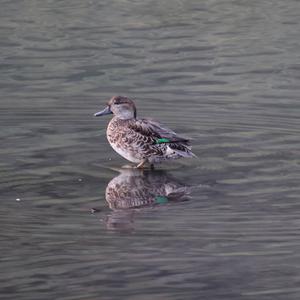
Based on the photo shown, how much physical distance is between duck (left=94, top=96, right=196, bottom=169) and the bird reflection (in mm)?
162

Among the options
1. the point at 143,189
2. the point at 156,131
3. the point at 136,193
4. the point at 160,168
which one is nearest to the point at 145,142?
the point at 156,131

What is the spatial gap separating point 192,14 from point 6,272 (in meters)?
14.4

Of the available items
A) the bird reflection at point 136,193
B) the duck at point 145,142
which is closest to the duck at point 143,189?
the bird reflection at point 136,193

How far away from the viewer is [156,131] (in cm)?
1241

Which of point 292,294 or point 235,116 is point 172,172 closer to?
point 235,116

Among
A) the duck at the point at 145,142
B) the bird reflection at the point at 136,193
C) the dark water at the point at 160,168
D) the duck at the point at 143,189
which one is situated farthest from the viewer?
the duck at the point at 145,142

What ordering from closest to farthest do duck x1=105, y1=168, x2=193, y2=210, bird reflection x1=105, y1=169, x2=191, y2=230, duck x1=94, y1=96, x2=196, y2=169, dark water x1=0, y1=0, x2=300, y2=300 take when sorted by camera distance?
dark water x1=0, y1=0, x2=300, y2=300
bird reflection x1=105, y1=169, x2=191, y2=230
duck x1=105, y1=168, x2=193, y2=210
duck x1=94, y1=96, x2=196, y2=169

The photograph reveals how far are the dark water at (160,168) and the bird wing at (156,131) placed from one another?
316 millimetres

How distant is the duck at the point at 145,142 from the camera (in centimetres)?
1219

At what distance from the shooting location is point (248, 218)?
1017 cm

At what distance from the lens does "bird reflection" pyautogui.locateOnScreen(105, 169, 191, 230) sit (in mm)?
10336

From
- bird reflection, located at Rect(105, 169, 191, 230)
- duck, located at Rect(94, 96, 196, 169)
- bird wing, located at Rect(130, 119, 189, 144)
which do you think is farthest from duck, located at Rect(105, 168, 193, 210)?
bird wing, located at Rect(130, 119, 189, 144)

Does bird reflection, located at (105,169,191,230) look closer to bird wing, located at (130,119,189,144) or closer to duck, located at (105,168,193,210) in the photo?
duck, located at (105,168,193,210)

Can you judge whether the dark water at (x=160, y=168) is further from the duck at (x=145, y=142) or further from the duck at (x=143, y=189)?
the duck at (x=145, y=142)
